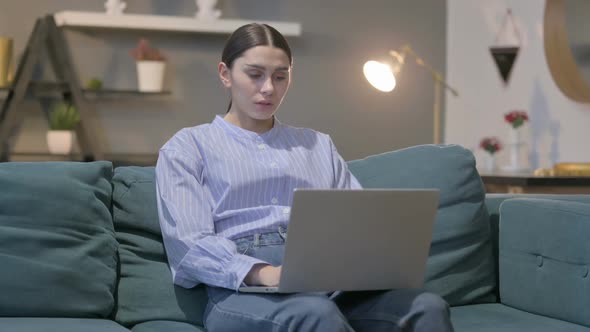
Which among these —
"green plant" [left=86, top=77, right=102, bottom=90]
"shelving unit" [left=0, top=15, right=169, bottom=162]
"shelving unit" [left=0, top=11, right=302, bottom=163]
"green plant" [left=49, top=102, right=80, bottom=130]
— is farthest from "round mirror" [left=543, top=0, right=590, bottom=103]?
"green plant" [left=49, top=102, right=80, bottom=130]

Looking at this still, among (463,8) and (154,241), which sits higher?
(463,8)

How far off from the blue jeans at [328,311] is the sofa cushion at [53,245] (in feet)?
1.00

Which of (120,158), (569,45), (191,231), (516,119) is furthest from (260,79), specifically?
(120,158)

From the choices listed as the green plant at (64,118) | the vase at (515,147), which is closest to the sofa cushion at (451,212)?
the vase at (515,147)

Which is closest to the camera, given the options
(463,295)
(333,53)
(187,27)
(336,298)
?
(336,298)

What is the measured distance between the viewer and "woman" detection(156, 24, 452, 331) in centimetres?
173

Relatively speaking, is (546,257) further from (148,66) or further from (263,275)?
(148,66)

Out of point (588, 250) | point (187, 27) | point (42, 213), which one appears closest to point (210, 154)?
point (42, 213)

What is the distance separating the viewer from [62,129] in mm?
4703

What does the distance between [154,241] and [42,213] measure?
284mm

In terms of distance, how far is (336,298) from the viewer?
1908 millimetres

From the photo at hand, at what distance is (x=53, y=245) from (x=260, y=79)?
24.4 inches

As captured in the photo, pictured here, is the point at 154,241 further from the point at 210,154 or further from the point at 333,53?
the point at 333,53

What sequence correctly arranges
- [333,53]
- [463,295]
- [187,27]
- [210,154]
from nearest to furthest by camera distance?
[210,154], [463,295], [187,27], [333,53]
